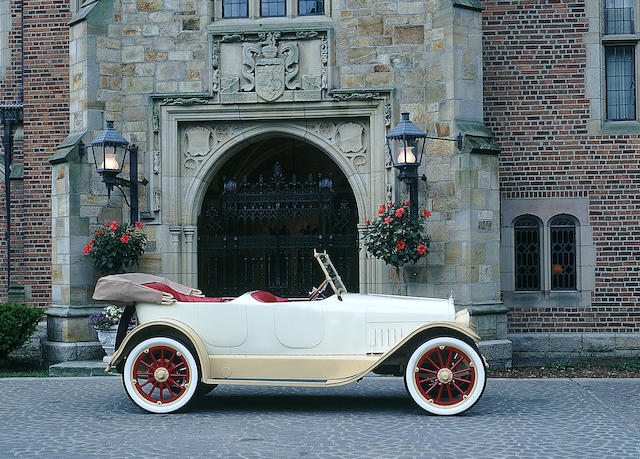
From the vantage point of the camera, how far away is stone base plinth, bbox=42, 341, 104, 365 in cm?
1120

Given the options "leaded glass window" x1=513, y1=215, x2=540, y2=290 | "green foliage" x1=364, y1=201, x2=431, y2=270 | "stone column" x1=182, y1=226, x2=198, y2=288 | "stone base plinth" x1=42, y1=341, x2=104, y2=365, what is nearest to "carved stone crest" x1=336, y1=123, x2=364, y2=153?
"green foliage" x1=364, y1=201, x2=431, y2=270

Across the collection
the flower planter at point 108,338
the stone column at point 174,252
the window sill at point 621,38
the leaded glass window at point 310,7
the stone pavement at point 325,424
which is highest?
the leaded glass window at point 310,7

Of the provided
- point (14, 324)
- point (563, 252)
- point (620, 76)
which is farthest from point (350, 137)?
point (14, 324)

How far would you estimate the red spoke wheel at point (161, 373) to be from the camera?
7.75m

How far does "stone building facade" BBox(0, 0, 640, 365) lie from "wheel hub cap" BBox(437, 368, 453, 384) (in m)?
3.46

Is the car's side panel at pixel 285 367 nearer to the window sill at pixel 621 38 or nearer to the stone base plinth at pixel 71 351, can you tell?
the stone base plinth at pixel 71 351

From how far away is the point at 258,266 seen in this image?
39.8ft

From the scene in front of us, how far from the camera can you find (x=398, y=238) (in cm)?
1055

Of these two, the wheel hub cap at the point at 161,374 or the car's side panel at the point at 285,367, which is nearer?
the car's side panel at the point at 285,367

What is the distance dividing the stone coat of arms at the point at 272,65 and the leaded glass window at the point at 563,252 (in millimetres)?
4301

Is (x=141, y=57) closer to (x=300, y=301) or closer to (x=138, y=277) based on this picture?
(x=138, y=277)

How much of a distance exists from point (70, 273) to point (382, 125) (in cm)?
477

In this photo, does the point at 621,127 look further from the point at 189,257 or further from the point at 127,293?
the point at 127,293

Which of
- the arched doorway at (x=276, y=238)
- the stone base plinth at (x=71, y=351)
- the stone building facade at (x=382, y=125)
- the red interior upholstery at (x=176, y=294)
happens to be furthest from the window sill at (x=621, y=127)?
the stone base plinth at (x=71, y=351)
